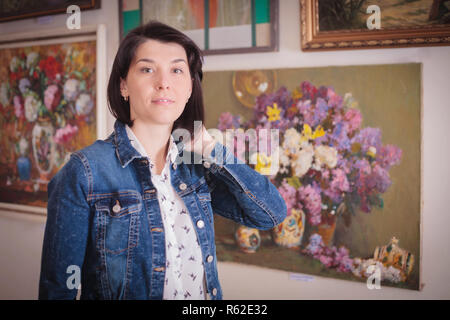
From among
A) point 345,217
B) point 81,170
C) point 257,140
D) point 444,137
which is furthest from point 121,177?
point 444,137

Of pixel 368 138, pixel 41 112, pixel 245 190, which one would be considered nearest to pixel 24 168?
pixel 41 112

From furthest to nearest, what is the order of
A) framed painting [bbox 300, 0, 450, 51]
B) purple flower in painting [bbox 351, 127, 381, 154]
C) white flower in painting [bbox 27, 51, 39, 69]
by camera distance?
white flower in painting [bbox 27, 51, 39, 69] → purple flower in painting [bbox 351, 127, 381, 154] → framed painting [bbox 300, 0, 450, 51]

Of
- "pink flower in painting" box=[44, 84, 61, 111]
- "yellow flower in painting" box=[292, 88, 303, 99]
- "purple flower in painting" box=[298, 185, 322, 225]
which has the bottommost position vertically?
"purple flower in painting" box=[298, 185, 322, 225]

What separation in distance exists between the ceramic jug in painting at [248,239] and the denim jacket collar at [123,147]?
78 centimetres

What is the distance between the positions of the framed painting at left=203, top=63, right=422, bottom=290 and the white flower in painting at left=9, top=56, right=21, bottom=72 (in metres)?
1.22

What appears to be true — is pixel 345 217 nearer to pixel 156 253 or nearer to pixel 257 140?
pixel 257 140

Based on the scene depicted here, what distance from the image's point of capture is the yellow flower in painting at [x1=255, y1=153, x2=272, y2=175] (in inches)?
55.7

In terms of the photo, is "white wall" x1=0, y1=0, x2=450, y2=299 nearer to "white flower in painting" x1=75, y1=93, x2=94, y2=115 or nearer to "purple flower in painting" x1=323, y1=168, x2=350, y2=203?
"white flower in painting" x1=75, y1=93, x2=94, y2=115

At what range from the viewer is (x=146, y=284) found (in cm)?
79

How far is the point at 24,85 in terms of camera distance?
1878 millimetres

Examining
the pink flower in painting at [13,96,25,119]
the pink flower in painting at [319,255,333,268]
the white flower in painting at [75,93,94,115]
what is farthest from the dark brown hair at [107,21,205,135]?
the pink flower in painting at [13,96,25,119]

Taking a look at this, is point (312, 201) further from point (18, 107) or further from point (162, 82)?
point (18, 107)

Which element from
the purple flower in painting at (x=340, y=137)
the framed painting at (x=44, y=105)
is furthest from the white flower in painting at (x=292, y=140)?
the framed painting at (x=44, y=105)

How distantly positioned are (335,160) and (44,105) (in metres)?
1.57
